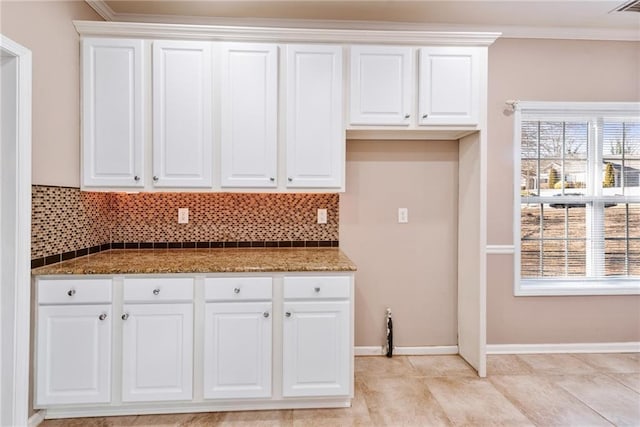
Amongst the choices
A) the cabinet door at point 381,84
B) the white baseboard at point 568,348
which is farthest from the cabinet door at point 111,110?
the white baseboard at point 568,348

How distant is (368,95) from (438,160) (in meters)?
0.91

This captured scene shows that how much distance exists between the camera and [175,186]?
2.55m

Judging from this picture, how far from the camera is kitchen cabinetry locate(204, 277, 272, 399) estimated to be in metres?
2.25

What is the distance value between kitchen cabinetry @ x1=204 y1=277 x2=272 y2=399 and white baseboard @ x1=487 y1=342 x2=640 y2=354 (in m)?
2.02

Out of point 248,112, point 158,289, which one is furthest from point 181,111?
point 158,289

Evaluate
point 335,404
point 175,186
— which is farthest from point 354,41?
point 335,404

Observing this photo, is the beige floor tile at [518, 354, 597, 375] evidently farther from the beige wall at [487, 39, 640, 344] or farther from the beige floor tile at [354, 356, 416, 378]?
the beige floor tile at [354, 356, 416, 378]

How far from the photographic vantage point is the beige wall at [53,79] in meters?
2.04

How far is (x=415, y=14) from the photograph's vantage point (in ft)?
9.56

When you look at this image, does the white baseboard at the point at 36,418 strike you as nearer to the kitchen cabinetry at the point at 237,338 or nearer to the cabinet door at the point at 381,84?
the kitchen cabinetry at the point at 237,338

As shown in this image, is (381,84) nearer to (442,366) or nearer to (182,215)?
(182,215)

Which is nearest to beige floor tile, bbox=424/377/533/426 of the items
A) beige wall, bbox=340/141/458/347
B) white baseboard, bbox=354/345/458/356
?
white baseboard, bbox=354/345/458/356

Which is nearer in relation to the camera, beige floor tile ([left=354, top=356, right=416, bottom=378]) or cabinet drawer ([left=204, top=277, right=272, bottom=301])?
cabinet drawer ([left=204, top=277, right=272, bottom=301])

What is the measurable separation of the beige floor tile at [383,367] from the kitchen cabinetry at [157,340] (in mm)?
1276
